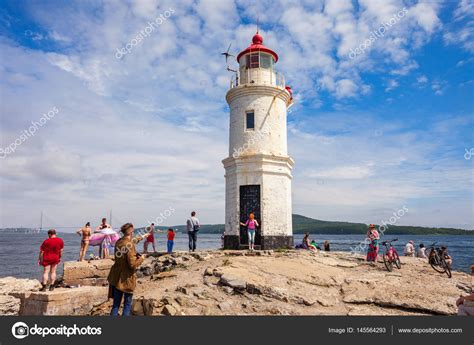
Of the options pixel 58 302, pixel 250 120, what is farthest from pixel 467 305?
pixel 250 120

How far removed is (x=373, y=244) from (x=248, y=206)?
20.3ft

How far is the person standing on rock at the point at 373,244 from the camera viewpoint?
1527 cm

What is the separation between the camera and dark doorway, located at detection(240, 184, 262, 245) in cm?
1688

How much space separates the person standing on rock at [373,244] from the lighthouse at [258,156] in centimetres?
387

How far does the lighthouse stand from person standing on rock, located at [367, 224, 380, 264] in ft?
12.7

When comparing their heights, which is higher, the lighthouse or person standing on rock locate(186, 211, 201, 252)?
the lighthouse

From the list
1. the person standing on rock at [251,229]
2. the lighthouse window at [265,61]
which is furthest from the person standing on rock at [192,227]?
the lighthouse window at [265,61]

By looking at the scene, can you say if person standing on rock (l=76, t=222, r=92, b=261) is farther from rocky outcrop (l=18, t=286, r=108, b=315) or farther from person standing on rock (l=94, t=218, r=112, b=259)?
rocky outcrop (l=18, t=286, r=108, b=315)

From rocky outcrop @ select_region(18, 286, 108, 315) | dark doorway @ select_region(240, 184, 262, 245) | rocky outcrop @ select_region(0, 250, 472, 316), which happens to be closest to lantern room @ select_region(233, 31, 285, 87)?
dark doorway @ select_region(240, 184, 262, 245)

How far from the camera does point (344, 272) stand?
12883 millimetres

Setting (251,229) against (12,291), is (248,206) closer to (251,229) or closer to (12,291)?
(251,229)

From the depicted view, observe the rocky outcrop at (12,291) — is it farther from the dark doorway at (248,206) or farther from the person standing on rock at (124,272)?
the dark doorway at (248,206)

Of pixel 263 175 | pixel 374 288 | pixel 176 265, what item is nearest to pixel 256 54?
pixel 263 175
